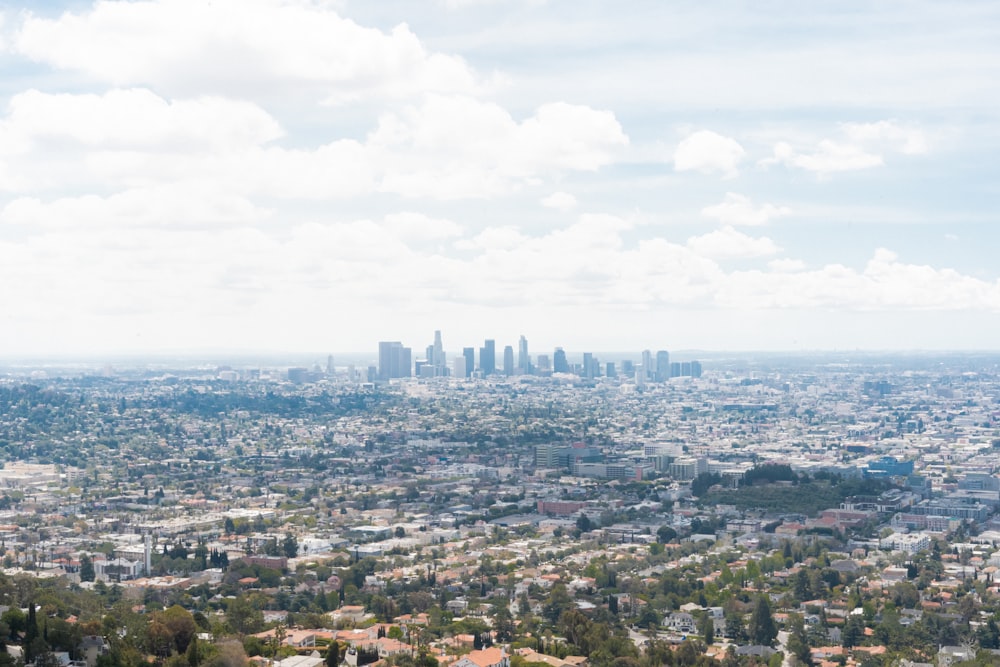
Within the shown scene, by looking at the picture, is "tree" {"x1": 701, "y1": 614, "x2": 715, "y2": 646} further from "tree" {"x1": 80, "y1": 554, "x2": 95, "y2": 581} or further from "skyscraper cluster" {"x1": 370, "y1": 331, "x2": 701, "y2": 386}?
"skyscraper cluster" {"x1": 370, "y1": 331, "x2": 701, "y2": 386}

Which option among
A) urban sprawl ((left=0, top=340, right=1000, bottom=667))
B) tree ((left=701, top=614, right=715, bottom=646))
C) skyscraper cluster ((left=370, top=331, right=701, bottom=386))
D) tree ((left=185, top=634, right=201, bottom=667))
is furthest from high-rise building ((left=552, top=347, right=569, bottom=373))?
tree ((left=185, top=634, right=201, bottom=667))

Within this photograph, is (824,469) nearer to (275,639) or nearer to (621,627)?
(621,627)

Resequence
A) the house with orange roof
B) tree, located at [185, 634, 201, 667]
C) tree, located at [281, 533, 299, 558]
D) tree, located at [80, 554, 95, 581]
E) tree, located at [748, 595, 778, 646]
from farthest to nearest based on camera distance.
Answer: tree, located at [281, 533, 299, 558] → tree, located at [80, 554, 95, 581] → tree, located at [748, 595, 778, 646] → the house with orange roof → tree, located at [185, 634, 201, 667]

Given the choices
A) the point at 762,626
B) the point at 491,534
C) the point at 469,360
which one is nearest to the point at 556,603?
the point at 762,626

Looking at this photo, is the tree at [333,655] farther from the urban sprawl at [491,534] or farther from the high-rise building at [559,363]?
the high-rise building at [559,363]

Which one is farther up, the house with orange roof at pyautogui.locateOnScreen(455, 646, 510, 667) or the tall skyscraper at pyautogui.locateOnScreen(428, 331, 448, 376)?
the tall skyscraper at pyautogui.locateOnScreen(428, 331, 448, 376)

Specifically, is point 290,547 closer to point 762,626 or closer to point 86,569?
point 86,569
